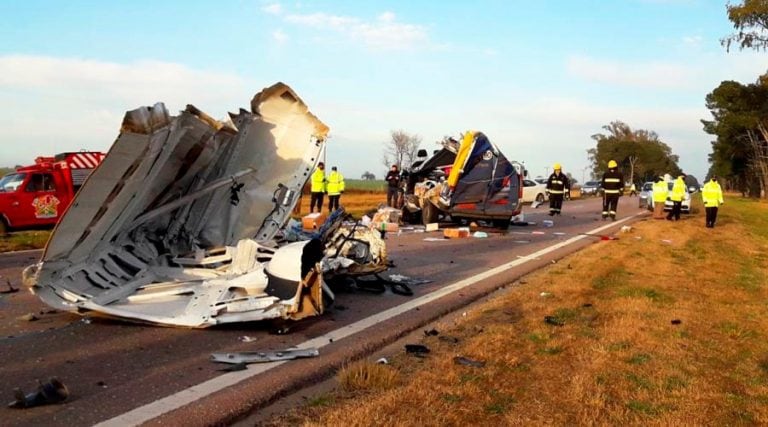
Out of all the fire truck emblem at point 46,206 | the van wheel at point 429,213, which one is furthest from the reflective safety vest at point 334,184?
the fire truck emblem at point 46,206

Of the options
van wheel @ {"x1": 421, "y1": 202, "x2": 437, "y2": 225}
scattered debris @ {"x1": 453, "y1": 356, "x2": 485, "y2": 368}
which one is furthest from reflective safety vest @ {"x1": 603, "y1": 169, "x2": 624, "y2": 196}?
scattered debris @ {"x1": 453, "y1": 356, "x2": 485, "y2": 368}

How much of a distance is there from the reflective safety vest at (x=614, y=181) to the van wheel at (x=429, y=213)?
21.0 feet

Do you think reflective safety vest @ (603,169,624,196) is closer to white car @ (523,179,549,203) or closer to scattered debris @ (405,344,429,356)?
scattered debris @ (405,344,429,356)

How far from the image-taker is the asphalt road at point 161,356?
3.87 metres

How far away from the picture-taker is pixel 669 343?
5562 millimetres

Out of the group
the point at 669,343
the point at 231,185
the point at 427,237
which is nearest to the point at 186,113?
the point at 231,185

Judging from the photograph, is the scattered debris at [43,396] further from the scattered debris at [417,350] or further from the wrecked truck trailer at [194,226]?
the scattered debris at [417,350]

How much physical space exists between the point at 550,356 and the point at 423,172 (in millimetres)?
14051

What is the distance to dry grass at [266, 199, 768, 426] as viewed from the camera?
12.7 feet

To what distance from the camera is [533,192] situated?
128 ft

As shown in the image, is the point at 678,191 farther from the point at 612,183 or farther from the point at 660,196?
the point at 612,183

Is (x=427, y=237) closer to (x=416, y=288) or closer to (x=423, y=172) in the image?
(x=423, y=172)

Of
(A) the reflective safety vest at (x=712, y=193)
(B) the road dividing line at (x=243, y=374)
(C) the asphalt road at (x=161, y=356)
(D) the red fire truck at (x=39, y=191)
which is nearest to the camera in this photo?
(B) the road dividing line at (x=243, y=374)

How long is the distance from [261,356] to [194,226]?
261 cm
